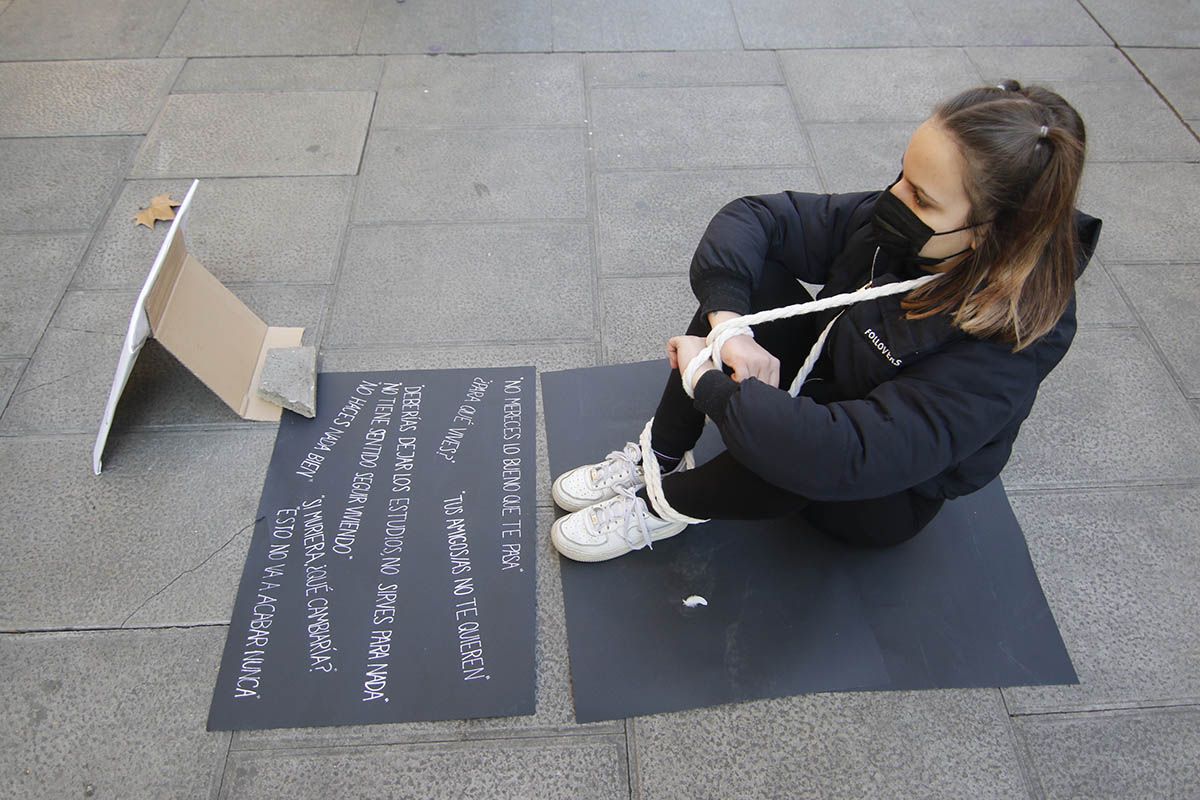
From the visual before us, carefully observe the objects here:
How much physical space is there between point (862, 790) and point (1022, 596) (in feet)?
2.11

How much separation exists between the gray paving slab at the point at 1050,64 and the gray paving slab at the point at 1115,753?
2827 mm

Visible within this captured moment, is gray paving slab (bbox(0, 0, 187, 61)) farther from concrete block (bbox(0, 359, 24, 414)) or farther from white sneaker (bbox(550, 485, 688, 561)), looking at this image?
white sneaker (bbox(550, 485, 688, 561))

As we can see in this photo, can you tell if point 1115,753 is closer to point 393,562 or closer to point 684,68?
point 393,562

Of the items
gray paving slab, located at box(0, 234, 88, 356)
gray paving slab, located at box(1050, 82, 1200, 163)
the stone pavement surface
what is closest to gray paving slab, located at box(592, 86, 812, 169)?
the stone pavement surface

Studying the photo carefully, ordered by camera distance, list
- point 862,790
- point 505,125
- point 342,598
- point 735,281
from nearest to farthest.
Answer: point 862,790 → point 735,281 → point 342,598 → point 505,125

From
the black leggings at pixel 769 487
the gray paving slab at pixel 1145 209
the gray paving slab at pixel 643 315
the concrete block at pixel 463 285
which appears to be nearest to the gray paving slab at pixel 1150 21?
the gray paving slab at pixel 1145 209

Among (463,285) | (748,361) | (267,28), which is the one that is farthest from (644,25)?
(748,361)

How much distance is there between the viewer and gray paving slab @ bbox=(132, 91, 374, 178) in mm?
2947

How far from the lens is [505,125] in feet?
10.4

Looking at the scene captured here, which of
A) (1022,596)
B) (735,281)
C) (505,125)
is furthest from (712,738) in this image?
(505,125)

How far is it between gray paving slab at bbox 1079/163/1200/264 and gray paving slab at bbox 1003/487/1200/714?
1.07 m

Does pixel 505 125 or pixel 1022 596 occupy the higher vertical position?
pixel 505 125

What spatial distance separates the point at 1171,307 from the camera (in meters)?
2.54

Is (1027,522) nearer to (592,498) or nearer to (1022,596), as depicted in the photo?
(1022,596)
